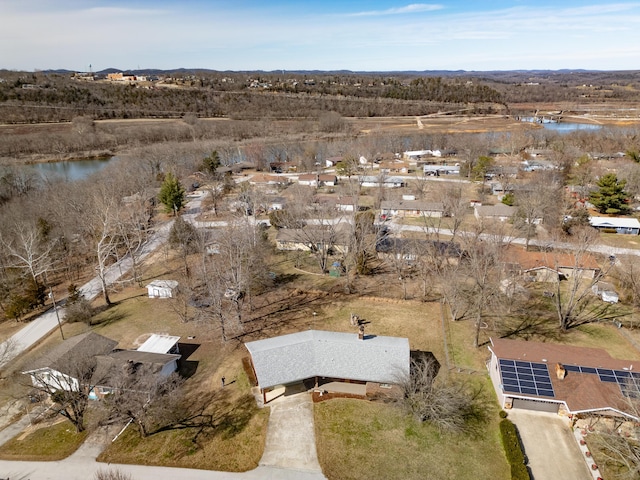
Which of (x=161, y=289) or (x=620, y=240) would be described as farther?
(x=620, y=240)

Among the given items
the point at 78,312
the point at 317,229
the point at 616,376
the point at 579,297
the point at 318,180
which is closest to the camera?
the point at 616,376

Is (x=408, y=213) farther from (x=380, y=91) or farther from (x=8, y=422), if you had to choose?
(x=380, y=91)

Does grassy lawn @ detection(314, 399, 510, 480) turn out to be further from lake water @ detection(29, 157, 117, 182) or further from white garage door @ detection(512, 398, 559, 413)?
lake water @ detection(29, 157, 117, 182)

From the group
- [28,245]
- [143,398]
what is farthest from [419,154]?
[143,398]

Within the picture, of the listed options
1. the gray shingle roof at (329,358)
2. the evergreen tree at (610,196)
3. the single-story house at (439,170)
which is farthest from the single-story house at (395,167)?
the gray shingle roof at (329,358)

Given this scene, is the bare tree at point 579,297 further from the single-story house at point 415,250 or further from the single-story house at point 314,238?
the single-story house at point 314,238

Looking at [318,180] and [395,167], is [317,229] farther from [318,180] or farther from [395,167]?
[395,167]

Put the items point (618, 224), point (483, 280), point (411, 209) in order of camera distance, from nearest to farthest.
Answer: point (483, 280), point (618, 224), point (411, 209)
